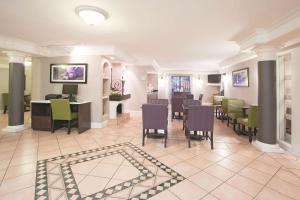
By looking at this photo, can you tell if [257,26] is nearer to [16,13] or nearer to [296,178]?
[296,178]

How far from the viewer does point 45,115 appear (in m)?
4.72

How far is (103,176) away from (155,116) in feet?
5.30

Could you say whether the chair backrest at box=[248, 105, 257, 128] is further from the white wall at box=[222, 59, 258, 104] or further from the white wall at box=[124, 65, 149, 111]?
the white wall at box=[124, 65, 149, 111]

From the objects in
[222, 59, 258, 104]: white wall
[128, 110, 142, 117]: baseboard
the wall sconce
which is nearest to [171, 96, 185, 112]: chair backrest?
[128, 110, 142, 117]: baseboard

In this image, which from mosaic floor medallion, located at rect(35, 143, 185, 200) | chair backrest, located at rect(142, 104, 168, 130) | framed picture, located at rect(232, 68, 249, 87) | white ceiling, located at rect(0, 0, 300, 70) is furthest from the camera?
framed picture, located at rect(232, 68, 249, 87)

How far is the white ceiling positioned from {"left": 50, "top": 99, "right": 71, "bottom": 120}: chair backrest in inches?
60.1

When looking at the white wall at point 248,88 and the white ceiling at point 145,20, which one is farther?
the white wall at point 248,88

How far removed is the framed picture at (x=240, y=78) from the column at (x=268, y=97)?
2.18 metres

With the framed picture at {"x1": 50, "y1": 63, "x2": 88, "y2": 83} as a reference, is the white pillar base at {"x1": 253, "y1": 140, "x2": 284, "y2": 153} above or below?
below

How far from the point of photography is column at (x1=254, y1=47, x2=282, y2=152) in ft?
11.0

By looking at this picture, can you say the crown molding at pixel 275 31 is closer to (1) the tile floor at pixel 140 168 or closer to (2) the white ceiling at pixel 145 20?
(2) the white ceiling at pixel 145 20

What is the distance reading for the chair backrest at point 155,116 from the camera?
3.53 metres

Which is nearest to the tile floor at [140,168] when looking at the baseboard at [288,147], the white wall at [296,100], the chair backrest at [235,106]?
the baseboard at [288,147]

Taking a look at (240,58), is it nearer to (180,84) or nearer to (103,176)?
(180,84)
